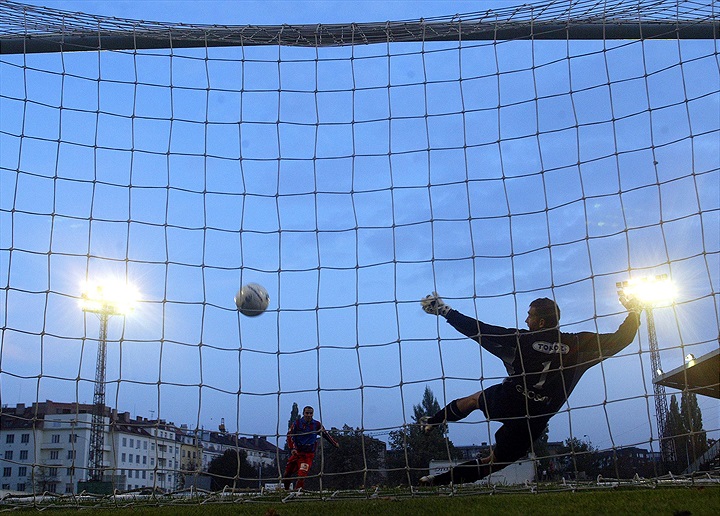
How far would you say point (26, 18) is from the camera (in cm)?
723

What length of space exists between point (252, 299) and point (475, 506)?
3455mm

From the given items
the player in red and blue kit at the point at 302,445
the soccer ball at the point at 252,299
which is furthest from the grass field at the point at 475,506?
the player in red and blue kit at the point at 302,445

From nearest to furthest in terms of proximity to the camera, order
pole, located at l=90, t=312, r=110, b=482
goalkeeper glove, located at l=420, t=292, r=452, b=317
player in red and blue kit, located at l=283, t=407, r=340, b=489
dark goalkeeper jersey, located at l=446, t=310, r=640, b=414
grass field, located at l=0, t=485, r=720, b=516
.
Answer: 1. grass field, located at l=0, t=485, r=720, b=516
2. dark goalkeeper jersey, located at l=446, t=310, r=640, b=414
3. goalkeeper glove, located at l=420, t=292, r=452, b=317
4. pole, located at l=90, t=312, r=110, b=482
5. player in red and blue kit, located at l=283, t=407, r=340, b=489

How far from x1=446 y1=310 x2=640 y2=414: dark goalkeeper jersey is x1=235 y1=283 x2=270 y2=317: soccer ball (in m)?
2.26

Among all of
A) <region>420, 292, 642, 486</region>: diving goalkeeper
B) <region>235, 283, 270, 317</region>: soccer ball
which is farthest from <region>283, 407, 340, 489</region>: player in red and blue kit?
<region>420, 292, 642, 486</region>: diving goalkeeper

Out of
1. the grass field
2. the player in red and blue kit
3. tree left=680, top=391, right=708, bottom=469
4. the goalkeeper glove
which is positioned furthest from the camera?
the player in red and blue kit

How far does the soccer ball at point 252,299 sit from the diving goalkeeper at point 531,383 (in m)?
2.06

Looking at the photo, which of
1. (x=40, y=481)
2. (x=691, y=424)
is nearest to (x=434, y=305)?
(x=691, y=424)

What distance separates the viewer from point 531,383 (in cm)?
620

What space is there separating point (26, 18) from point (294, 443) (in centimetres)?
554

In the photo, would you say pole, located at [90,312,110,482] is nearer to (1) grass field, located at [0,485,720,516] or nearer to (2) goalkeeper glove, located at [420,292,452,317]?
(1) grass field, located at [0,485,720,516]

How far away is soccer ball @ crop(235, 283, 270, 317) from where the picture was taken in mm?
7258

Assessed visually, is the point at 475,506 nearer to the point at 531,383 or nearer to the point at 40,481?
the point at 531,383

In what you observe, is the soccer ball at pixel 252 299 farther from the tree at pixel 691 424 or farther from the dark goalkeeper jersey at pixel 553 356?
the tree at pixel 691 424
